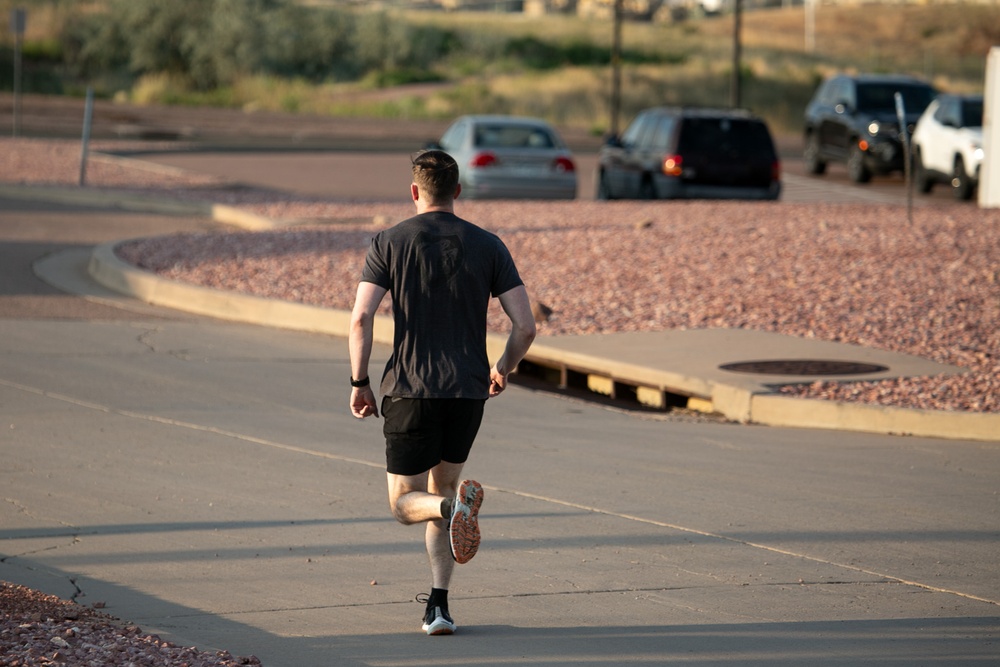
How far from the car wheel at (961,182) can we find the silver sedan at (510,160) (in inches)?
254

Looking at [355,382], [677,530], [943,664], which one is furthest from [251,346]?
[943,664]

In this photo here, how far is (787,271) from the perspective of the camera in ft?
46.6

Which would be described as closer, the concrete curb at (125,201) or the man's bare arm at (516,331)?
the man's bare arm at (516,331)

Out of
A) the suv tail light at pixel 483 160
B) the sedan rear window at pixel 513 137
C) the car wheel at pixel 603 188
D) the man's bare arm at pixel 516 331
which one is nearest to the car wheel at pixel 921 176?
the car wheel at pixel 603 188

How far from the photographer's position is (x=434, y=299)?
17.6 ft

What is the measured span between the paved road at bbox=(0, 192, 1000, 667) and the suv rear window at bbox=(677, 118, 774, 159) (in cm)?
1193

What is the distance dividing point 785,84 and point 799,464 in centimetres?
5517

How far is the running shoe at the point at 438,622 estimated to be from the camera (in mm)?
5379

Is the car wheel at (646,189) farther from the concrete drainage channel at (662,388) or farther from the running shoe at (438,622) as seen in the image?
the running shoe at (438,622)

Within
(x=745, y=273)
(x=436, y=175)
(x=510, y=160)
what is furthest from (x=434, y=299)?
(x=510, y=160)

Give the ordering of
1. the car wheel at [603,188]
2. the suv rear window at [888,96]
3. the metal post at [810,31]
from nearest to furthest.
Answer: the car wheel at [603,188] → the suv rear window at [888,96] → the metal post at [810,31]

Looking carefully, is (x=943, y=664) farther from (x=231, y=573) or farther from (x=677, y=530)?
(x=231, y=573)

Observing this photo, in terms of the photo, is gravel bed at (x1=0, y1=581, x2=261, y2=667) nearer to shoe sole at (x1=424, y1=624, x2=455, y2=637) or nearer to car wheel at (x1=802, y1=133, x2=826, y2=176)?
shoe sole at (x1=424, y1=624, x2=455, y2=637)

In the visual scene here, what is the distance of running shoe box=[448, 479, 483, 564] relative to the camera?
5.11 metres
